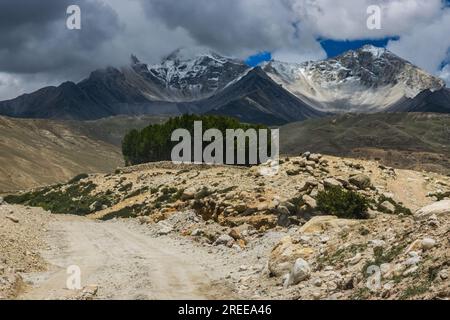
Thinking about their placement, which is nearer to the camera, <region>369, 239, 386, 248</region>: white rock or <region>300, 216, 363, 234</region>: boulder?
<region>369, 239, 386, 248</region>: white rock

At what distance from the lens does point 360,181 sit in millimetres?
50438

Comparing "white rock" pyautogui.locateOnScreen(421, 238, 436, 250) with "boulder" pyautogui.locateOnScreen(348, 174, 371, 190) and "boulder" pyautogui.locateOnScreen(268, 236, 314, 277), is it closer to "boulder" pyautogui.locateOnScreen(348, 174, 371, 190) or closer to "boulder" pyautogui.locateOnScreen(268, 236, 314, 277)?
"boulder" pyautogui.locateOnScreen(268, 236, 314, 277)

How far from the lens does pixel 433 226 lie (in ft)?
72.3

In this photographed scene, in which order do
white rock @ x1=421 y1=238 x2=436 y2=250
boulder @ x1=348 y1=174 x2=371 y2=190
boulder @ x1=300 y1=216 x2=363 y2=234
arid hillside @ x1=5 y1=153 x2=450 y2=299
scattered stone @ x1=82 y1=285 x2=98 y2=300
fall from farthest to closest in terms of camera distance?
1. boulder @ x1=348 y1=174 x2=371 y2=190
2. boulder @ x1=300 y1=216 x2=363 y2=234
3. scattered stone @ x1=82 y1=285 x2=98 y2=300
4. arid hillside @ x1=5 y1=153 x2=450 y2=299
5. white rock @ x1=421 y1=238 x2=436 y2=250

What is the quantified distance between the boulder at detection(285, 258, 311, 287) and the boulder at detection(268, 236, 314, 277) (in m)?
1.55

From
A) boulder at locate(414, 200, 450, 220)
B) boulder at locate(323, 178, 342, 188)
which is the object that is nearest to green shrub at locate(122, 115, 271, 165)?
boulder at locate(323, 178, 342, 188)

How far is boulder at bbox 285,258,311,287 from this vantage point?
75.7ft

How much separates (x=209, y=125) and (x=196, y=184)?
50.7 meters

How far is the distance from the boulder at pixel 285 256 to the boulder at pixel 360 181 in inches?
909

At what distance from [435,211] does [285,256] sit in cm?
718

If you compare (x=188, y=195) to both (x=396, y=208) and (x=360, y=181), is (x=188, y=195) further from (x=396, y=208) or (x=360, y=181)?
(x=396, y=208)

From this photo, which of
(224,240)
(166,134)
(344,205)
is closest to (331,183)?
(344,205)
